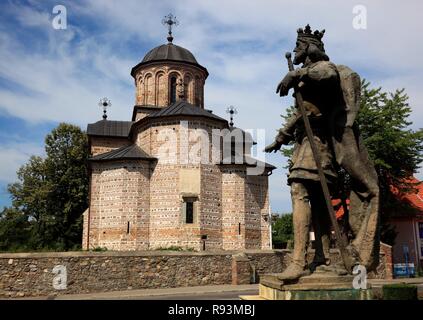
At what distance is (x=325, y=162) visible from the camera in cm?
396

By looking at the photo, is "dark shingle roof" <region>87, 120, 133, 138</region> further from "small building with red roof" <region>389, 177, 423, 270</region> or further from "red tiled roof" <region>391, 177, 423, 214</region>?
"small building with red roof" <region>389, 177, 423, 270</region>

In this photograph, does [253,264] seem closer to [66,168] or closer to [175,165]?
[175,165]

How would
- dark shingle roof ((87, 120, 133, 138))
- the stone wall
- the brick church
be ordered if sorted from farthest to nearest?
dark shingle roof ((87, 120, 133, 138)) < the brick church < the stone wall

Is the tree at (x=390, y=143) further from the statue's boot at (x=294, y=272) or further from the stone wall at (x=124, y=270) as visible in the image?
the statue's boot at (x=294, y=272)

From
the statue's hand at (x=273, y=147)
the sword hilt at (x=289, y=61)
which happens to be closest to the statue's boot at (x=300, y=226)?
the statue's hand at (x=273, y=147)

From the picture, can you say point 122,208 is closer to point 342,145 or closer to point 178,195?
point 178,195

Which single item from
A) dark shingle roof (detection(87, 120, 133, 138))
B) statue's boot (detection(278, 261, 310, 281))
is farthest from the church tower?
statue's boot (detection(278, 261, 310, 281))

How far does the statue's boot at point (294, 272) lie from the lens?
11.6ft

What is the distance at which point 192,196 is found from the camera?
22.9 m

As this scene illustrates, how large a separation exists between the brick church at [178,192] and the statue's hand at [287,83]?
1894 centimetres

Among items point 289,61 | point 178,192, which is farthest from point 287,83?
point 178,192

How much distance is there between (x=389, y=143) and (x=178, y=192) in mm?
11745

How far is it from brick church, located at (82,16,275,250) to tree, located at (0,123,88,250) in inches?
409

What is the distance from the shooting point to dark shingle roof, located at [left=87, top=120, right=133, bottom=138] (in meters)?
32.3
